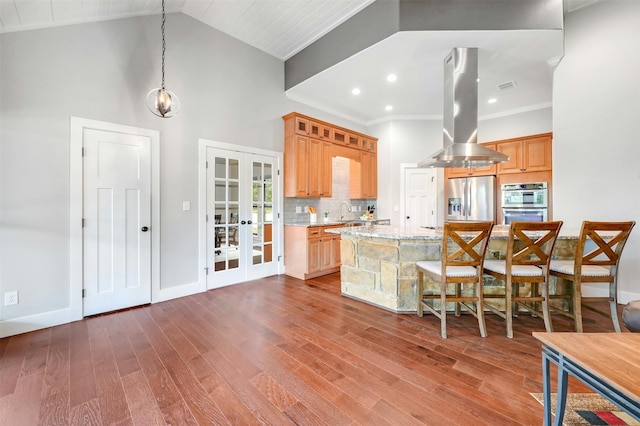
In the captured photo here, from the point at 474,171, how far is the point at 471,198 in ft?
1.90

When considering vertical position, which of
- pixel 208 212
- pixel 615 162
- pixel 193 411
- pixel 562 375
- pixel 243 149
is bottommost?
pixel 193 411

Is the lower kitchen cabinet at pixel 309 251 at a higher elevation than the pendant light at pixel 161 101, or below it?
below

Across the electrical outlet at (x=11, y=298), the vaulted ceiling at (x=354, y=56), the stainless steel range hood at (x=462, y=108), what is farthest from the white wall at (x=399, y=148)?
the electrical outlet at (x=11, y=298)

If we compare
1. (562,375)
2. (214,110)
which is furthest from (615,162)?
(214,110)

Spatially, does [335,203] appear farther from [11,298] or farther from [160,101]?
[11,298]

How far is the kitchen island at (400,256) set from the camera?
9.27ft

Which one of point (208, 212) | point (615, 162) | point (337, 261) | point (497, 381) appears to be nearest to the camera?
point (497, 381)

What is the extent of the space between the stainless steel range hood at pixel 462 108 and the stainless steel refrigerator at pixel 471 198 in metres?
2.12

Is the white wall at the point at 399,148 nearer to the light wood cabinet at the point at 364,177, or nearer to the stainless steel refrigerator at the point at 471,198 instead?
the light wood cabinet at the point at 364,177

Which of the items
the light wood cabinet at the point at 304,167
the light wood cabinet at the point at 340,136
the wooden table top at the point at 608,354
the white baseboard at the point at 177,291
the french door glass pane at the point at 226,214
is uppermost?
the light wood cabinet at the point at 340,136

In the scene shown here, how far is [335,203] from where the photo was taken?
5730mm

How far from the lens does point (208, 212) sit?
3.78 m

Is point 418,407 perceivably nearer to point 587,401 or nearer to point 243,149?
point 587,401

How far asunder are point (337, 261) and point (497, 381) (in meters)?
3.20
